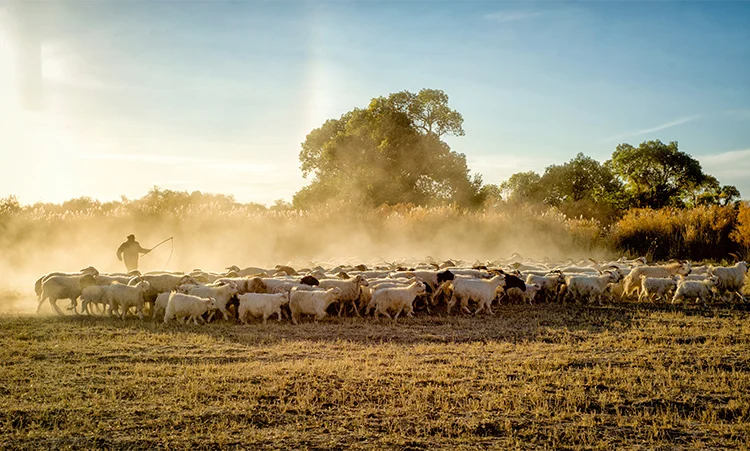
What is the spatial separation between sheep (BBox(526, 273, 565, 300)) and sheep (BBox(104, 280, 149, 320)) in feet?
36.3

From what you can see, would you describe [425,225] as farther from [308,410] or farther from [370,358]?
[308,410]

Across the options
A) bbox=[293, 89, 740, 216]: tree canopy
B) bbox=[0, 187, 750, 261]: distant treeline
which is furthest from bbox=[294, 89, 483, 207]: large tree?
bbox=[0, 187, 750, 261]: distant treeline

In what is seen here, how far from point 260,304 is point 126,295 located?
3649 mm

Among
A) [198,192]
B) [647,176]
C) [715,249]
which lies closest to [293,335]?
→ [715,249]

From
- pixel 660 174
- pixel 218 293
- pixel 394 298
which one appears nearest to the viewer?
pixel 218 293

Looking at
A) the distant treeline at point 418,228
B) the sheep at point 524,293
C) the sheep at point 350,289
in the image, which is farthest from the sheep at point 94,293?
the distant treeline at point 418,228

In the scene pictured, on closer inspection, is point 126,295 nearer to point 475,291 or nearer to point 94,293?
point 94,293

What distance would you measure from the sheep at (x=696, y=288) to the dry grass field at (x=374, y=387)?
11.6 feet

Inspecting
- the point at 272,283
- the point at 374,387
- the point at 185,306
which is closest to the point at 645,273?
the point at 272,283

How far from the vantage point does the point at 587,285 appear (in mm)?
17375

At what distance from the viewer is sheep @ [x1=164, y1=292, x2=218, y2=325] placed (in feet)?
45.2

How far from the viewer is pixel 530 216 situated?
3381 centimetres

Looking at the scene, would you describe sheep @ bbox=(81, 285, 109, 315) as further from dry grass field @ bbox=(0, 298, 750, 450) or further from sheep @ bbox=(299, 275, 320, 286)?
sheep @ bbox=(299, 275, 320, 286)

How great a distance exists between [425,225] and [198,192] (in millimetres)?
20565
